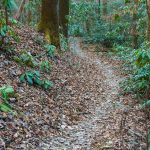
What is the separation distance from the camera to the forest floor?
5711mm

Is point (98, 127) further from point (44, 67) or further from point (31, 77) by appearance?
point (44, 67)

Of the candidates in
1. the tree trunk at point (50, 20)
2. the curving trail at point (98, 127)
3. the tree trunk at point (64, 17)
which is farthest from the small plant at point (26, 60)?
the tree trunk at point (64, 17)

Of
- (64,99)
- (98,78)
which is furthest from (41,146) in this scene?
(98,78)

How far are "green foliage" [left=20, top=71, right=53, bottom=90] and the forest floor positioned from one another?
139 millimetres

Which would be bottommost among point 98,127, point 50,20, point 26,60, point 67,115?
point 98,127

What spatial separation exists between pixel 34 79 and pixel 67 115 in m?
1.37

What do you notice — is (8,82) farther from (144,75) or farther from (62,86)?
(144,75)

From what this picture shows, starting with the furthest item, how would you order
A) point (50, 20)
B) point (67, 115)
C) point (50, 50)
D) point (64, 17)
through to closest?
point (64, 17) → point (50, 20) → point (50, 50) → point (67, 115)

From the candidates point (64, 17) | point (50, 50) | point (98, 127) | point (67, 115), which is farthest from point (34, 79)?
point (64, 17)

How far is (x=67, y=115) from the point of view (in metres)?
7.21

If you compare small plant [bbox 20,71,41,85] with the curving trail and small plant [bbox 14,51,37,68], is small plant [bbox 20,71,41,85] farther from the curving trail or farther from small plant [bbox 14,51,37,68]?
the curving trail

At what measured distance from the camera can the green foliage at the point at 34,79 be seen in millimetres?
7825

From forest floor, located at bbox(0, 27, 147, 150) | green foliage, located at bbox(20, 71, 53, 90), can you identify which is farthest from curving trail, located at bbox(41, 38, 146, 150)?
green foliage, located at bbox(20, 71, 53, 90)

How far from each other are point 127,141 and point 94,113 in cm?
195
